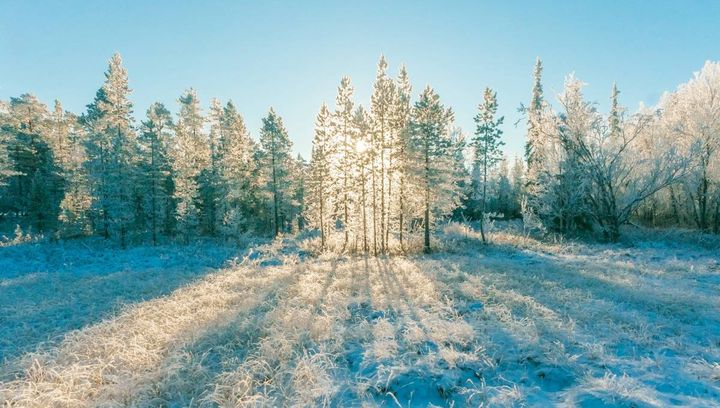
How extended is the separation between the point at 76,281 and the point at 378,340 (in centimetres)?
1652

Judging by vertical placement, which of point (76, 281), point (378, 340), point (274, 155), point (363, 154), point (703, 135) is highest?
point (274, 155)

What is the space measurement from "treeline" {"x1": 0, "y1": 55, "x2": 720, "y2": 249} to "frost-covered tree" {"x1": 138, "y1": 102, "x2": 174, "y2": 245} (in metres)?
0.19

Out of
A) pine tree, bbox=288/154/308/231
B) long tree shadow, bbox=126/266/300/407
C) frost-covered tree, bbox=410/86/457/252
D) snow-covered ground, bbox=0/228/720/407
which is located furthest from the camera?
pine tree, bbox=288/154/308/231

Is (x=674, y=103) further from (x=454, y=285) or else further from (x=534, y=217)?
(x=454, y=285)

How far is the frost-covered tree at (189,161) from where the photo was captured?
106ft

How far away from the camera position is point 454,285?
37.1ft

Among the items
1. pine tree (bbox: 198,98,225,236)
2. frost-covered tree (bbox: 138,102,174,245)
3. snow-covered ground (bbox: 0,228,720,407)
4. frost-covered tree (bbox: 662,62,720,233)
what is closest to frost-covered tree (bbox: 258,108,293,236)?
pine tree (bbox: 198,98,225,236)

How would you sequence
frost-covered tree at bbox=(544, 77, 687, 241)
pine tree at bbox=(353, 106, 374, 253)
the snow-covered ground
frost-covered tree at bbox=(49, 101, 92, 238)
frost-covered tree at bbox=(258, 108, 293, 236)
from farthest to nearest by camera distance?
frost-covered tree at bbox=(258, 108, 293, 236) → frost-covered tree at bbox=(49, 101, 92, 238) → pine tree at bbox=(353, 106, 374, 253) → frost-covered tree at bbox=(544, 77, 687, 241) → the snow-covered ground

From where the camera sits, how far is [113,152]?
28125mm

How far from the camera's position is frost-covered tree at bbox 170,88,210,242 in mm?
32406

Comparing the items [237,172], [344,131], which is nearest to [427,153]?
[344,131]

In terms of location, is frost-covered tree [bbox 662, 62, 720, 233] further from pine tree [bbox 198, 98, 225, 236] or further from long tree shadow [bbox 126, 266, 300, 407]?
pine tree [bbox 198, 98, 225, 236]

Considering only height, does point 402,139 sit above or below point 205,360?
above

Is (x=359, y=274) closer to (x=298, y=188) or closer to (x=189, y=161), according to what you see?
(x=189, y=161)
